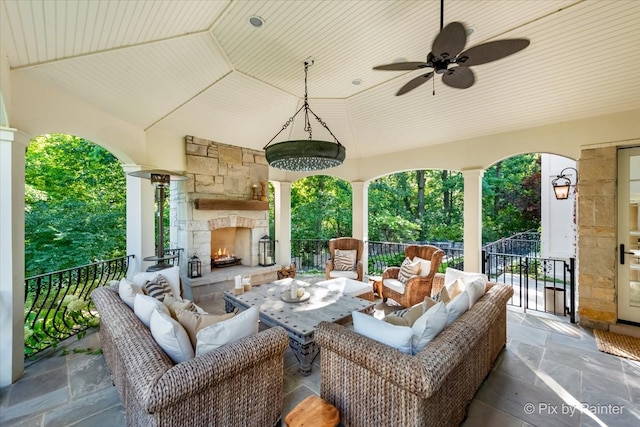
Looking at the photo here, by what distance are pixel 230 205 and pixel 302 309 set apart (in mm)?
2927

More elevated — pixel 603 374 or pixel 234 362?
pixel 234 362

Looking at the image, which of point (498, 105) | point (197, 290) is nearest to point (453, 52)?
point (498, 105)

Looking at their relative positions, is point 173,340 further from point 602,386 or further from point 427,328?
point 602,386

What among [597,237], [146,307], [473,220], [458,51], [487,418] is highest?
[458,51]

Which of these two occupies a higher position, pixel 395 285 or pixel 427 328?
pixel 427 328

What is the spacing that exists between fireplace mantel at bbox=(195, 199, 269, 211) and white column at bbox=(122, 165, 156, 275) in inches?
32.8

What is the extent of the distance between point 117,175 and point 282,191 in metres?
4.79

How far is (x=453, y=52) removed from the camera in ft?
6.52

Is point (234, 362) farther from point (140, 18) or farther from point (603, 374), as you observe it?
point (603, 374)

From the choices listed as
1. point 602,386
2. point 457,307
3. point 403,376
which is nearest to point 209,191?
point 457,307

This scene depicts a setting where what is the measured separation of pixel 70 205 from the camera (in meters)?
6.37

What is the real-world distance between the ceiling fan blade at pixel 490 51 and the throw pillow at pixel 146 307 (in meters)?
2.95

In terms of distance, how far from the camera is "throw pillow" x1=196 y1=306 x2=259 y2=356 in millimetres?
1726

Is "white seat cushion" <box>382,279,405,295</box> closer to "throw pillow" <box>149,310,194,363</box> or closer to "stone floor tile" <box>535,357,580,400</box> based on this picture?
Result: "stone floor tile" <box>535,357,580,400</box>
